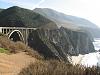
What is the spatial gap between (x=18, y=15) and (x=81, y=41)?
41.2 metres

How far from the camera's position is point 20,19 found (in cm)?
13125

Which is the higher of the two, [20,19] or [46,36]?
[20,19]

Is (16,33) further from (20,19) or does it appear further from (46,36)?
(20,19)

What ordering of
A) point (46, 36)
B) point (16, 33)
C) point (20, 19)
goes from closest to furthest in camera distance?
1. point (16, 33)
2. point (46, 36)
3. point (20, 19)

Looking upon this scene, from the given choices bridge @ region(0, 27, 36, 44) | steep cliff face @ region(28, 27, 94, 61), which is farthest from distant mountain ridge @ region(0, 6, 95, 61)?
bridge @ region(0, 27, 36, 44)

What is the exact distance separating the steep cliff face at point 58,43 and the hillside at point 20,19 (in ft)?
35.6

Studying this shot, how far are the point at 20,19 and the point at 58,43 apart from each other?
2228cm

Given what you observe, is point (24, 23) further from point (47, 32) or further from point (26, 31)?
point (26, 31)

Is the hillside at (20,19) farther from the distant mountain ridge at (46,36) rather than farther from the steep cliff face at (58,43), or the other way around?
the steep cliff face at (58,43)

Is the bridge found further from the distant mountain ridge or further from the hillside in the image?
the hillside

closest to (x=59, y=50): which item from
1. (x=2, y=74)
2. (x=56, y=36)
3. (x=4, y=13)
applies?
(x=56, y=36)

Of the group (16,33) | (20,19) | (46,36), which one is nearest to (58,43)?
(46,36)

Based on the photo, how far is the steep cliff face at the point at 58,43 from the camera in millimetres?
94275

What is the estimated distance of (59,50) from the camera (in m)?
103
